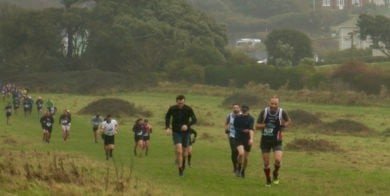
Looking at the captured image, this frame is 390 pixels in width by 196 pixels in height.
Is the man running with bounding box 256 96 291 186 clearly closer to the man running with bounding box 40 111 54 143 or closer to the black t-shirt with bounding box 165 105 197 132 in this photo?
the black t-shirt with bounding box 165 105 197 132

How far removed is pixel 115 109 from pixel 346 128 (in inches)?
658

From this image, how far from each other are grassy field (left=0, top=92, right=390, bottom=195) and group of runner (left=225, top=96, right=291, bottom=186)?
0.38 m

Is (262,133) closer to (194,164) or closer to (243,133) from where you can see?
(243,133)

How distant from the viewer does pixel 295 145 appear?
31.8 metres

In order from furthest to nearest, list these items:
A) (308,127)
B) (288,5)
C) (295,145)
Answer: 1. (288,5)
2. (308,127)
3. (295,145)

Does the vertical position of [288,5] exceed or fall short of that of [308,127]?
it exceeds it

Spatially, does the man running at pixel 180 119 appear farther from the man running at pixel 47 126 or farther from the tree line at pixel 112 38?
the tree line at pixel 112 38

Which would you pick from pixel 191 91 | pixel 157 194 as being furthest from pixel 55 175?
pixel 191 91

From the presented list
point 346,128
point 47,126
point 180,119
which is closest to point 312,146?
point 47,126

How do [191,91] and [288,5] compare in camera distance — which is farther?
[288,5]

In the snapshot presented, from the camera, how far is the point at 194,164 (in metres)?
23.6

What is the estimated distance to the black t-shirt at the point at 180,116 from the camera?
18.8m

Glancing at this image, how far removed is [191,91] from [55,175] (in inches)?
2344

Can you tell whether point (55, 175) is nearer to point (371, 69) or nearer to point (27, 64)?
point (371, 69)
